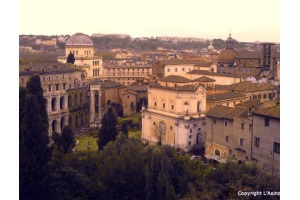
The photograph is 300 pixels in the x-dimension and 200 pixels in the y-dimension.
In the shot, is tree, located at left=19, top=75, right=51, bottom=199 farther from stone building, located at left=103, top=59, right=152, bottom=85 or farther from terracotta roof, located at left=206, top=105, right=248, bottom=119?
stone building, located at left=103, top=59, right=152, bottom=85

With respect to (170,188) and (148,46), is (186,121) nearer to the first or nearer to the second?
(170,188)

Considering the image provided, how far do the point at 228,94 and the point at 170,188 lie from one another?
13.7 m

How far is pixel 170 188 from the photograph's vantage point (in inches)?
491

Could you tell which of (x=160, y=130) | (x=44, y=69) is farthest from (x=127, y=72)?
(x=160, y=130)

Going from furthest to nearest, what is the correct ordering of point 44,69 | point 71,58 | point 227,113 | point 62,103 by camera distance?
point 71,58 < point 62,103 < point 44,69 < point 227,113

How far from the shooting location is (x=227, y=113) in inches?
796

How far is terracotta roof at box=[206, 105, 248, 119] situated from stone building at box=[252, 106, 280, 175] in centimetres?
182

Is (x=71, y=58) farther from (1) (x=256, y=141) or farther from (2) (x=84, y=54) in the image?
(1) (x=256, y=141)

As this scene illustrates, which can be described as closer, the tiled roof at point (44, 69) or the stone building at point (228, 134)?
the stone building at point (228, 134)

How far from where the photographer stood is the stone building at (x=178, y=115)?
23.2 meters

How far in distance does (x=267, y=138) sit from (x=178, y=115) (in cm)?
732

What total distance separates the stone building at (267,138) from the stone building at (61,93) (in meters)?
15.0

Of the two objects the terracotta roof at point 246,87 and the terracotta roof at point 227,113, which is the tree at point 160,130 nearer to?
the terracotta roof at point 227,113

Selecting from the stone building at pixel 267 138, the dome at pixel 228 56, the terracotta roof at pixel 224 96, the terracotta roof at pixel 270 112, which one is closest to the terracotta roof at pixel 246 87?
the terracotta roof at pixel 224 96
